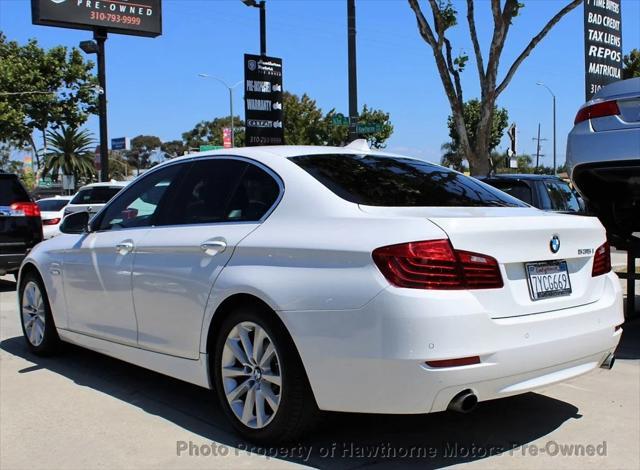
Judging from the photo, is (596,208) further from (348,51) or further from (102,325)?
(348,51)

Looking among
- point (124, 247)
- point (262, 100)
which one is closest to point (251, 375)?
point (124, 247)

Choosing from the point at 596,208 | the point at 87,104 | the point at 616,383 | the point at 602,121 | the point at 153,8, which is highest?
the point at 153,8

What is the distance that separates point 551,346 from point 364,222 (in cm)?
114

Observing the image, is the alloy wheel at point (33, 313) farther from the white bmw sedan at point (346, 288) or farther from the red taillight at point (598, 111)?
the red taillight at point (598, 111)

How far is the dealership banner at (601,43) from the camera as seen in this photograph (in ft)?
35.8

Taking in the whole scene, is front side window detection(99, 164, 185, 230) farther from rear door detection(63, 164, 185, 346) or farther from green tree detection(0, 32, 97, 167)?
green tree detection(0, 32, 97, 167)

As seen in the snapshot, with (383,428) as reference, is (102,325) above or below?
above

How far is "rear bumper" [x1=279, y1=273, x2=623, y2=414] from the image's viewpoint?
3.03 meters

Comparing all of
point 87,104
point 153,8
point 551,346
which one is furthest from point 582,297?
point 87,104

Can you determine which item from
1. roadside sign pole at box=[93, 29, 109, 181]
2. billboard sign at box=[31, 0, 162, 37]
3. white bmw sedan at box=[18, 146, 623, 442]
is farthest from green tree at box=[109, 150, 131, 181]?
white bmw sedan at box=[18, 146, 623, 442]

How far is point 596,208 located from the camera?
668cm

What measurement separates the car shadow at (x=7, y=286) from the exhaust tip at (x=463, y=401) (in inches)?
361

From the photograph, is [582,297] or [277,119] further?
[277,119]

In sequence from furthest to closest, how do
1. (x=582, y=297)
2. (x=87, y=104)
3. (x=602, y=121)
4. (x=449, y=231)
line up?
(x=87, y=104) → (x=602, y=121) → (x=582, y=297) → (x=449, y=231)
